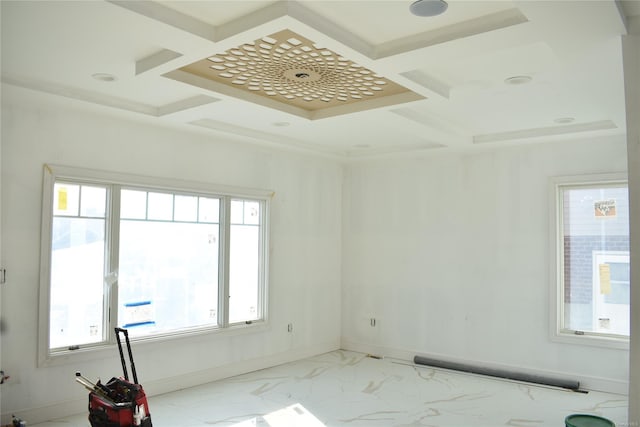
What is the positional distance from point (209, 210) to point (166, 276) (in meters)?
0.90

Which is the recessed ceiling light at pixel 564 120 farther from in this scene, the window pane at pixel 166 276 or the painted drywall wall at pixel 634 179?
the window pane at pixel 166 276

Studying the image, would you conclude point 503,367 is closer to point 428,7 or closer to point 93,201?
point 428,7

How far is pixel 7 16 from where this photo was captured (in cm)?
279

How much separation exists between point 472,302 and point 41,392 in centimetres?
A: 475

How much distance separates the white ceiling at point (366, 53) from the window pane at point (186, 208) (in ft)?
2.56

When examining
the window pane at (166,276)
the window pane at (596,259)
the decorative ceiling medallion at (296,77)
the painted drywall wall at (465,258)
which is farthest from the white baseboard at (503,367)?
the decorative ceiling medallion at (296,77)

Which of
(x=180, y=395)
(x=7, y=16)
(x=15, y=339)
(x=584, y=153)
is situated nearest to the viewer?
(x=7, y=16)

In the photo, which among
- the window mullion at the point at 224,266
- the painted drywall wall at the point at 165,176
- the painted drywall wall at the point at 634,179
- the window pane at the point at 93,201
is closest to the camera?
the painted drywall wall at the point at 634,179

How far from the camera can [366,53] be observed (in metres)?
3.20

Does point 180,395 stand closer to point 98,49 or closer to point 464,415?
point 464,415

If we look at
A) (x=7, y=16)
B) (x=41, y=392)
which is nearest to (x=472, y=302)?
(x=41, y=392)

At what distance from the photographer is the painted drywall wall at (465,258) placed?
5.75 meters

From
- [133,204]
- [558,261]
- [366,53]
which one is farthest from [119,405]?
[558,261]

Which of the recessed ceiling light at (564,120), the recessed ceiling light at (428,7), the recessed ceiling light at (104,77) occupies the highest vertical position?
the recessed ceiling light at (428,7)
